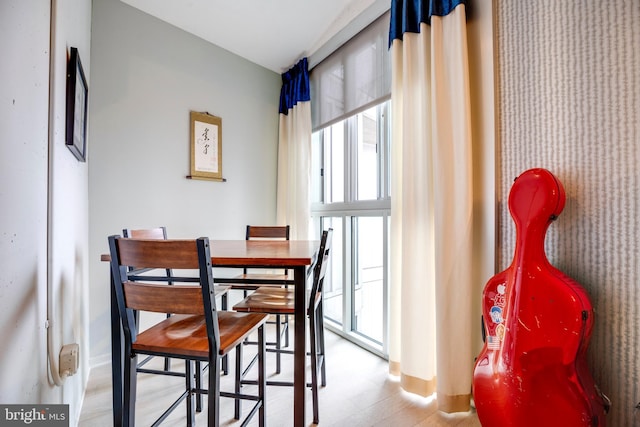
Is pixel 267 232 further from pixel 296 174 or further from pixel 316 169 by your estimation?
pixel 316 169

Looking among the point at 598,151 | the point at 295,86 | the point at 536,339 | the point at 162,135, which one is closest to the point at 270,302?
the point at 536,339

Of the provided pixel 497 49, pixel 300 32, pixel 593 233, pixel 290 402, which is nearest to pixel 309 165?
pixel 300 32

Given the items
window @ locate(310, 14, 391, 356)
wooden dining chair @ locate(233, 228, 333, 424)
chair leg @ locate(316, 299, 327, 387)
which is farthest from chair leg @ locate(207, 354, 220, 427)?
window @ locate(310, 14, 391, 356)

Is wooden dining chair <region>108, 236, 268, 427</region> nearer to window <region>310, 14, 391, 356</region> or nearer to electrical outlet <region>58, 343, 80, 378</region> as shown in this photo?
electrical outlet <region>58, 343, 80, 378</region>

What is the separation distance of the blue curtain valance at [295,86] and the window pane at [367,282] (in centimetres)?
131

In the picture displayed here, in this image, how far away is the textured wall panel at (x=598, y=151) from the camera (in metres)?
1.04

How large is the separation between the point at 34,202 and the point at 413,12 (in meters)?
2.02

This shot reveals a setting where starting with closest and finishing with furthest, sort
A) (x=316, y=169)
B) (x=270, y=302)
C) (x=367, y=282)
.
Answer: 1. (x=270, y=302)
2. (x=367, y=282)
3. (x=316, y=169)

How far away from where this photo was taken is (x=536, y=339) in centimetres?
107

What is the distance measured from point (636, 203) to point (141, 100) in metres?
2.90

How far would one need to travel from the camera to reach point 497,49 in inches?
57.2

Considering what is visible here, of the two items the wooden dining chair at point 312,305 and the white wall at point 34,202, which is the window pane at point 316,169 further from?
the white wall at point 34,202

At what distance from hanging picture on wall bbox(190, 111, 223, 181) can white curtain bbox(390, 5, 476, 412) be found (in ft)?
5.28

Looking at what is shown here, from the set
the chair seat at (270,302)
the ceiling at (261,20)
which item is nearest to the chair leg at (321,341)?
the chair seat at (270,302)
